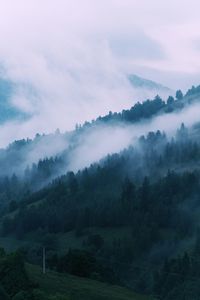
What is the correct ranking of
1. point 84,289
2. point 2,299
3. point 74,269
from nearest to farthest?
point 2,299 < point 84,289 < point 74,269

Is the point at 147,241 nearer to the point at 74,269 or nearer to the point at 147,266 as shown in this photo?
the point at 147,266

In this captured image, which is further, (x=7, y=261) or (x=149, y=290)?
(x=149, y=290)

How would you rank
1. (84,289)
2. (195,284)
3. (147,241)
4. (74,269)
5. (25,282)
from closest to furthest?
(25,282), (84,289), (74,269), (195,284), (147,241)

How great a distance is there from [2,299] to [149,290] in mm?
84344

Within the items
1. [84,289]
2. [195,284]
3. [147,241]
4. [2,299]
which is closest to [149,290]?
[195,284]

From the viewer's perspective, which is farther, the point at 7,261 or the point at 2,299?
the point at 7,261

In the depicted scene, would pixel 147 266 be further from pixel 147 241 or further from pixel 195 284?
pixel 195 284

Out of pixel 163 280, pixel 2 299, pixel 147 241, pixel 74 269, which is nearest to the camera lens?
pixel 2 299

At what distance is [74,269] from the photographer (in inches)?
4188

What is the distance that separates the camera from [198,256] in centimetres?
14762

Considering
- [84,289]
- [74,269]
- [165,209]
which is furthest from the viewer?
[165,209]

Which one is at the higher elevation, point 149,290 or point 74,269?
point 74,269

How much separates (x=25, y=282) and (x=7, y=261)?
315cm

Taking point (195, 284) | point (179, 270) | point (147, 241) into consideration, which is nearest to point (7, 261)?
point (195, 284)
